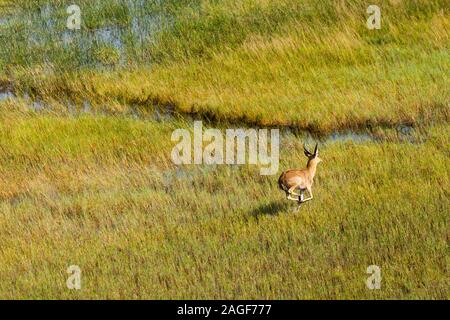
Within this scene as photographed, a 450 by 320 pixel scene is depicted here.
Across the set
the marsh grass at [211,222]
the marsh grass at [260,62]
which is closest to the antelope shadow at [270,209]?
the marsh grass at [211,222]

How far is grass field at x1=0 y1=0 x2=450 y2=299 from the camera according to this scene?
566 inches

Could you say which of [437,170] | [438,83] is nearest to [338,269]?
[437,170]

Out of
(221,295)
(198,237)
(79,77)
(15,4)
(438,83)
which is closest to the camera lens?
(221,295)

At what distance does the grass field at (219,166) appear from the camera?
14.4 meters

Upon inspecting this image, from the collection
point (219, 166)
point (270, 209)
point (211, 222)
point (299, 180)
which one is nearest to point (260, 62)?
point (219, 166)

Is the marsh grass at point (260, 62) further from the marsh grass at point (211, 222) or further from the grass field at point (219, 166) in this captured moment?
the marsh grass at point (211, 222)

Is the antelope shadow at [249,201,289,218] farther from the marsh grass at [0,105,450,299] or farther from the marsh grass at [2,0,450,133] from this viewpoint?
the marsh grass at [2,0,450,133]

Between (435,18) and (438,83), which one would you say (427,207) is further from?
(435,18)

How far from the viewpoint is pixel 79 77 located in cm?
2184

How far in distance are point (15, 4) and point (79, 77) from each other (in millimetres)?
5434

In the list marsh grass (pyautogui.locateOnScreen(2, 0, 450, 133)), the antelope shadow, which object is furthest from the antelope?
marsh grass (pyautogui.locateOnScreen(2, 0, 450, 133))

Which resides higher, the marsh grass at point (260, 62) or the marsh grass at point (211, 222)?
the marsh grass at point (260, 62)

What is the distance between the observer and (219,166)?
1750 centimetres

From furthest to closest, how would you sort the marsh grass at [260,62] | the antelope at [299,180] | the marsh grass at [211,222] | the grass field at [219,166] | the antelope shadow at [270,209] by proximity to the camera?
1. the marsh grass at [260,62]
2. the antelope shadow at [270,209]
3. the antelope at [299,180]
4. the grass field at [219,166]
5. the marsh grass at [211,222]
